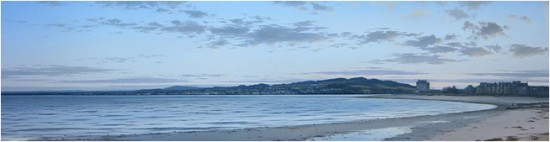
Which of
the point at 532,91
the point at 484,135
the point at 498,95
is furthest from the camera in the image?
the point at 498,95

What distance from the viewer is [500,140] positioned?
12906 mm

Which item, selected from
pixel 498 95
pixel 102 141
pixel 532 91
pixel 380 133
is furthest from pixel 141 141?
pixel 498 95

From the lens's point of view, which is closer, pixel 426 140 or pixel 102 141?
pixel 426 140

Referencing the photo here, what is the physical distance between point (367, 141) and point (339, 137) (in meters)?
1.37

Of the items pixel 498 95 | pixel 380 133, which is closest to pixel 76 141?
pixel 380 133

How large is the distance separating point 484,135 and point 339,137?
3.85 meters

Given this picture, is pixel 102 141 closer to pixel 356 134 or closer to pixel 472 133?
pixel 356 134

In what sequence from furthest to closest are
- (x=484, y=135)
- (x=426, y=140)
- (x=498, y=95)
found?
(x=498, y=95), (x=484, y=135), (x=426, y=140)

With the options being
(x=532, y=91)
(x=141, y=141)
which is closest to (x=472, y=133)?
(x=141, y=141)

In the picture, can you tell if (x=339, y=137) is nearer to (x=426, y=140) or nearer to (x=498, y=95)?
(x=426, y=140)

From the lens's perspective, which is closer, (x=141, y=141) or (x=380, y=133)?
(x=141, y=141)

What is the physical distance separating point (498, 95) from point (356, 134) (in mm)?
61450

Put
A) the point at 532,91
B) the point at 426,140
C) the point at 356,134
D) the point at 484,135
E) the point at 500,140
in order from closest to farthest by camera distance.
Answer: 1. the point at 500,140
2. the point at 426,140
3. the point at 484,135
4. the point at 356,134
5. the point at 532,91

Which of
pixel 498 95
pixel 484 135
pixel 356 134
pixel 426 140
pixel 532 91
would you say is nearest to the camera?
pixel 426 140
